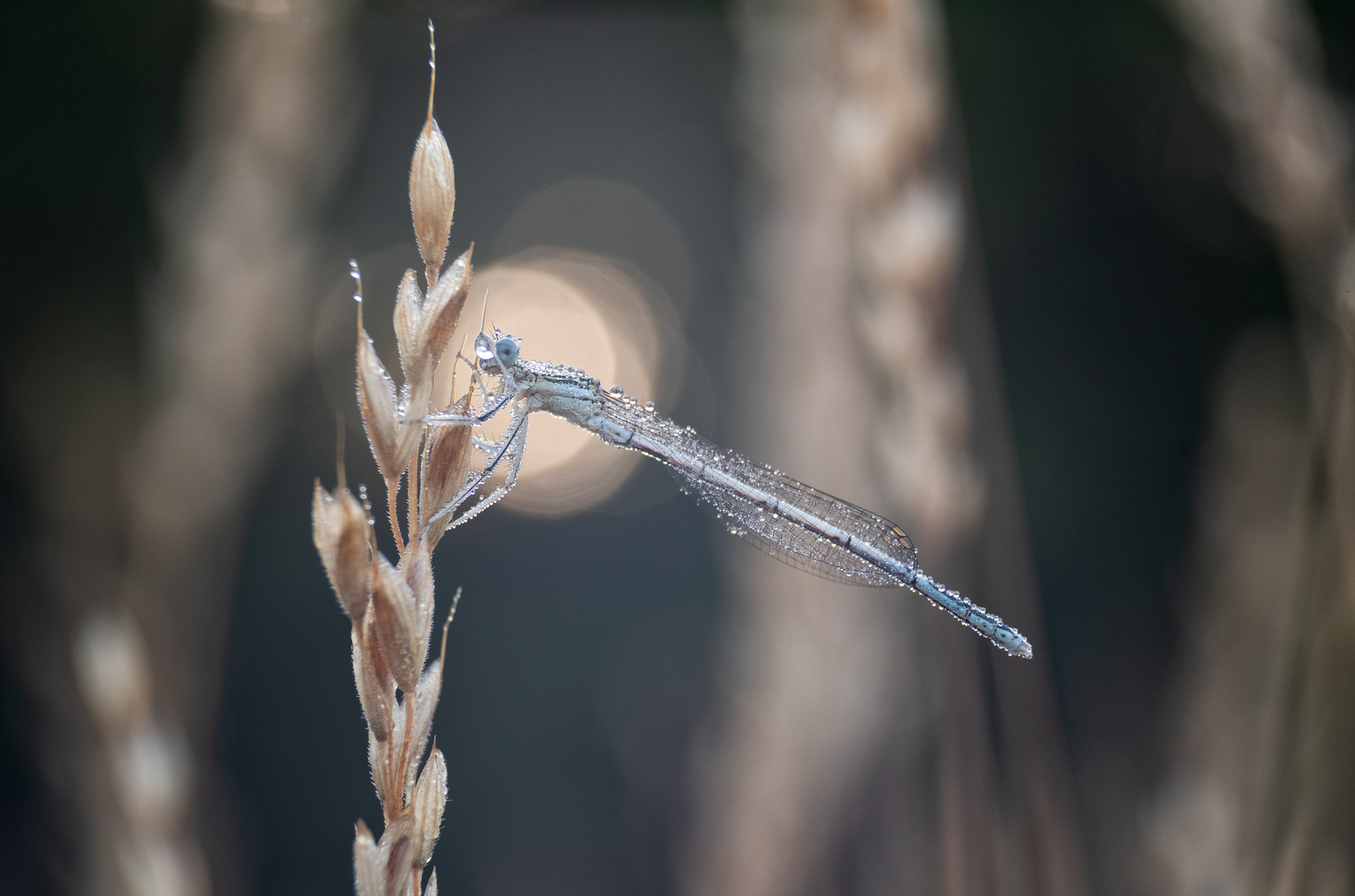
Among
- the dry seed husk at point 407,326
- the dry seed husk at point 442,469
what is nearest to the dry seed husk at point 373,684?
the dry seed husk at point 442,469

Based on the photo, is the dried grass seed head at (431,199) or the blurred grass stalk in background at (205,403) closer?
the dried grass seed head at (431,199)

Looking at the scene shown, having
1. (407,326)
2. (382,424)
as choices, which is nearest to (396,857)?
(382,424)

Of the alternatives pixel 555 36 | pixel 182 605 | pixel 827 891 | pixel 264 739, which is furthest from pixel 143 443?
pixel 555 36

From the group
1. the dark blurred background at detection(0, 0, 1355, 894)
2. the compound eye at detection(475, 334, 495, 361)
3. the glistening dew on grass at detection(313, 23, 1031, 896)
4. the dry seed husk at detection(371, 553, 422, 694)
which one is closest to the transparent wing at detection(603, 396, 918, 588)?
the compound eye at detection(475, 334, 495, 361)

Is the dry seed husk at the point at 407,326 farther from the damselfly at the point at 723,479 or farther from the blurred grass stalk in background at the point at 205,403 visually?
the blurred grass stalk in background at the point at 205,403

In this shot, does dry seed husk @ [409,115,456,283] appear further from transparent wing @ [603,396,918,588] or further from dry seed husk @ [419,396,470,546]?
transparent wing @ [603,396,918,588]

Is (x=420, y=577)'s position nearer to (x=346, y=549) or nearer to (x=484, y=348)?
(x=346, y=549)

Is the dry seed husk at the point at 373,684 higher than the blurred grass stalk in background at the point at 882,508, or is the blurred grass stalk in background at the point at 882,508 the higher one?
the blurred grass stalk in background at the point at 882,508
